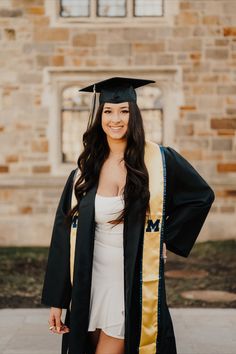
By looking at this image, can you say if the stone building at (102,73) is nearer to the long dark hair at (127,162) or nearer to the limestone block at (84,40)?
the limestone block at (84,40)

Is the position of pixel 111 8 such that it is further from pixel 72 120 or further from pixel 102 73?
pixel 72 120

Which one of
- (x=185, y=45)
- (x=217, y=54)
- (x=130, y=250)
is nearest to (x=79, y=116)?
(x=185, y=45)

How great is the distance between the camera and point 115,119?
2783 millimetres

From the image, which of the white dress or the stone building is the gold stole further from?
the stone building

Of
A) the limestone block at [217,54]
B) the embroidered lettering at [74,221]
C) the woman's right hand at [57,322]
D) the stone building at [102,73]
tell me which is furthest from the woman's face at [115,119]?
the limestone block at [217,54]

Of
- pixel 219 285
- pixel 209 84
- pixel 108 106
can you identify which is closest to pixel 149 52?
pixel 209 84

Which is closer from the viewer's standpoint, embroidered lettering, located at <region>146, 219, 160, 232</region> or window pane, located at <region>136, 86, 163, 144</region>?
embroidered lettering, located at <region>146, 219, 160, 232</region>

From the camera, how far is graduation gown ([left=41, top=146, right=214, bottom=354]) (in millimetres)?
2689

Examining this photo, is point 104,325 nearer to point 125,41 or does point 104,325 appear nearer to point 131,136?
point 131,136

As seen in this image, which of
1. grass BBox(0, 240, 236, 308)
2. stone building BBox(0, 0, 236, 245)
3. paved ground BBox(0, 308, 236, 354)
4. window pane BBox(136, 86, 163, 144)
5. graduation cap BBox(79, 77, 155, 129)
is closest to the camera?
graduation cap BBox(79, 77, 155, 129)

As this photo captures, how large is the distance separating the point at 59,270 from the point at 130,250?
1.26ft

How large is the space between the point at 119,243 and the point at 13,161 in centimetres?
758

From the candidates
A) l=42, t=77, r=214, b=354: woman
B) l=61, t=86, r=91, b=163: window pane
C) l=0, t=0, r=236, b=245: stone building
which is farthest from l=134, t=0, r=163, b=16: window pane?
l=42, t=77, r=214, b=354: woman

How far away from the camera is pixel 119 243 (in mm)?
2689
